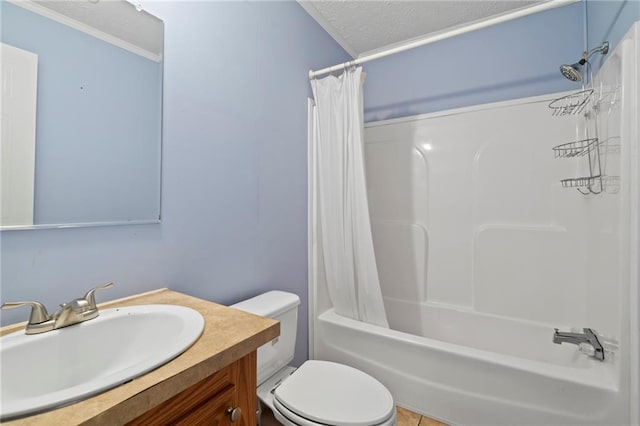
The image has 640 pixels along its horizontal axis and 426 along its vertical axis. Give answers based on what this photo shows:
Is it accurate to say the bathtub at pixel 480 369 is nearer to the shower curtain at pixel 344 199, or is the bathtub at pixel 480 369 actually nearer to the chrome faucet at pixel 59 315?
the shower curtain at pixel 344 199

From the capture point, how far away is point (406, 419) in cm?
157

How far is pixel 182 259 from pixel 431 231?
172 cm

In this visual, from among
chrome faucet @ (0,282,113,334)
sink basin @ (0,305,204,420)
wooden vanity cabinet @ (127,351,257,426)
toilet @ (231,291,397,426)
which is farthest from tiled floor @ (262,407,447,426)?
chrome faucet @ (0,282,113,334)

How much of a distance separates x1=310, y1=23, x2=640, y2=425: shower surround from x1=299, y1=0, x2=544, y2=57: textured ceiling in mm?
661

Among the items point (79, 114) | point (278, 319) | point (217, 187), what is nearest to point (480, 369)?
point (278, 319)

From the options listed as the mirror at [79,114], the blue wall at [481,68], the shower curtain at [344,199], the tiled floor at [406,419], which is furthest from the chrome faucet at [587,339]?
the mirror at [79,114]

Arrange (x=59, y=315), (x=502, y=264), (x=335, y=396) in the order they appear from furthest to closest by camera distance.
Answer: (x=502, y=264) < (x=335, y=396) < (x=59, y=315)

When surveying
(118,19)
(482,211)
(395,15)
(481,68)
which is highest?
(395,15)

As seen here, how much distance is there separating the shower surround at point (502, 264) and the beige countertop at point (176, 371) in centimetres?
110

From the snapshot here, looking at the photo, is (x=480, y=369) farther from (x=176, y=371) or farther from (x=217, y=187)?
(x=217, y=187)

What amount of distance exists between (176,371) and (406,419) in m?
1.50

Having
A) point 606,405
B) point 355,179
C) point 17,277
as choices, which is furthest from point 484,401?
point 17,277

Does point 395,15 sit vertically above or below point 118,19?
above

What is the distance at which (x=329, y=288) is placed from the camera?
191cm
